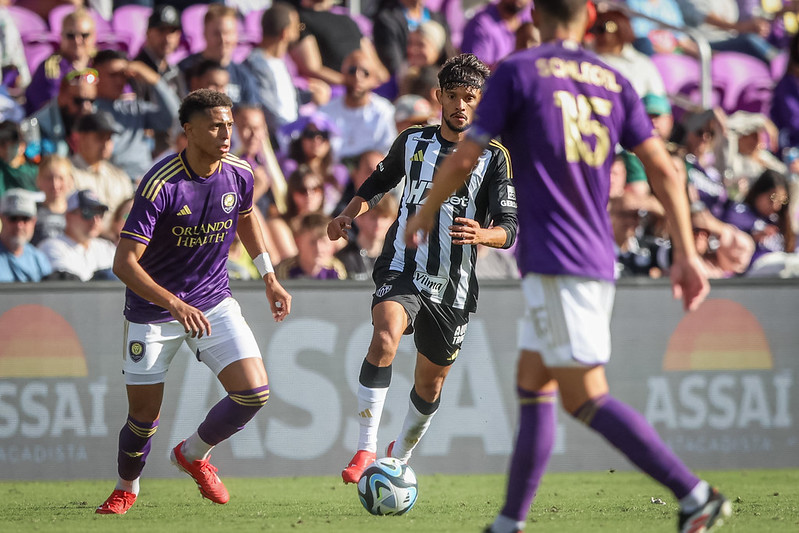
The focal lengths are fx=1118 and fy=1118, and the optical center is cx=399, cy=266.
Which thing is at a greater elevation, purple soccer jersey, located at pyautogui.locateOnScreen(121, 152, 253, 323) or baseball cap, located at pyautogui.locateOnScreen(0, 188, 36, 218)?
purple soccer jersey, located at pyautogui.locateOnScreen(121, 152, 253, 323)

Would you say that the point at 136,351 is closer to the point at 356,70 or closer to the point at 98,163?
the point at 98,163

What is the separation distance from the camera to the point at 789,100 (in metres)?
13.9

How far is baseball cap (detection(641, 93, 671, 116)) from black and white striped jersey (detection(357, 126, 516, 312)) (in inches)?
234

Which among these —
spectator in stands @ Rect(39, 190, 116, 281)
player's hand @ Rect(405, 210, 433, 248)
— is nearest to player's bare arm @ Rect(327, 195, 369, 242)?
player's hand @ Rect(405, 210, 433, 248)

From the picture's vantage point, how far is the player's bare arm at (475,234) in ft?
19.0

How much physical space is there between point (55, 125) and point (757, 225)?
7138 mm

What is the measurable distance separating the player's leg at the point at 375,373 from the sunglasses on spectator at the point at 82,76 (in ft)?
17.9

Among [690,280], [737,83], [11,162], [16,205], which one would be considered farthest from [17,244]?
[737,83]

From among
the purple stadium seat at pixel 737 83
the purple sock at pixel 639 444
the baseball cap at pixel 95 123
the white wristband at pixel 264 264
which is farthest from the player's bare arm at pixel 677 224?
the purple stadium seat at pixel 737 83

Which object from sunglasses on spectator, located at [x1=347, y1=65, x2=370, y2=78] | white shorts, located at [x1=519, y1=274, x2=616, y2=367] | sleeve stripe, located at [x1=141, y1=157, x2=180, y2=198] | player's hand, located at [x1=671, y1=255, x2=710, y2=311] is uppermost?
player's hand, located at [x1=671, y1=255, x2=710, y2=311]

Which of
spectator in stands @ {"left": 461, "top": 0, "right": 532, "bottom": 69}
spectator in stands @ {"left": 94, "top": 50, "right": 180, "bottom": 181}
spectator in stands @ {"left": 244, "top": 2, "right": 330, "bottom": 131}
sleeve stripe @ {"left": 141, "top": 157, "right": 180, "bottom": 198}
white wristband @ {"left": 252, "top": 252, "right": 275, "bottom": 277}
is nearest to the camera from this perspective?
sleeve stripe @ {"left": 141, "top": 157, "right": 180, "bottom": 198}

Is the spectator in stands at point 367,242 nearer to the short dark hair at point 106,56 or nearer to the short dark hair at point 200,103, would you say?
the short dark hair at point 106,56

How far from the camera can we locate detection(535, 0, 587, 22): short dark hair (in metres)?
4.65

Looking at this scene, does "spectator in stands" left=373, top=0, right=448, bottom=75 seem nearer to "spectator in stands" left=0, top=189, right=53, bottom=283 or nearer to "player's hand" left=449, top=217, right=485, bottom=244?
"spectator in stands" left=0, top=189, right=53, bottom=283
